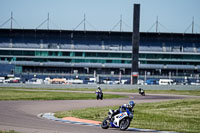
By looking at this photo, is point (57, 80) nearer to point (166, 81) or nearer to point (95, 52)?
point (95, 52)

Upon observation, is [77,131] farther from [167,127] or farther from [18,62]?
[18,62]

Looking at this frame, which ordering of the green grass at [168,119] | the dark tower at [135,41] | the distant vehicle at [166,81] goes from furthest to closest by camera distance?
1. the distant vehicle at [166,81]
2. the dark tower at [135,41]
3. the green grass at [168,119]

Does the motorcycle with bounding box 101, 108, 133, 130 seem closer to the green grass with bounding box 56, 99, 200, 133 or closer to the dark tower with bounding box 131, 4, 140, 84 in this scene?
the green grass with bounding box 56, 99, 200, 133

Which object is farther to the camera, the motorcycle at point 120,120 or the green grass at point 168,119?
the green grass at point 168,119

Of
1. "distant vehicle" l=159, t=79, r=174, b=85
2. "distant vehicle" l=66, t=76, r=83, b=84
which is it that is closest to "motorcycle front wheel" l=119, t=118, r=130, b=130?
"distant vehicle" l=66, t=76, r=83, b=84

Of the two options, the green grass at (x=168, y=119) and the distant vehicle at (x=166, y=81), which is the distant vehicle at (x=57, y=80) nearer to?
the distant vehicle at (x=166, y=81)

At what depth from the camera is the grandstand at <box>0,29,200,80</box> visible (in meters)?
122

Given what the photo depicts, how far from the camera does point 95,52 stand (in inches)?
4852

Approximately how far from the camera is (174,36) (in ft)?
420

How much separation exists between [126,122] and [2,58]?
10206cm

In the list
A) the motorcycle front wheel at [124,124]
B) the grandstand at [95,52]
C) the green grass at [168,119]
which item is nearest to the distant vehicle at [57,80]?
the grandstand at [95,52]

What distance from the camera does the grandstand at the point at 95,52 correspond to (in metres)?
122

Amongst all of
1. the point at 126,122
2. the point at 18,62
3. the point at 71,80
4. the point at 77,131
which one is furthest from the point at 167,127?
the point at 18,62

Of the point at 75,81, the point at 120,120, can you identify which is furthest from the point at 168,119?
the point at 75,81
